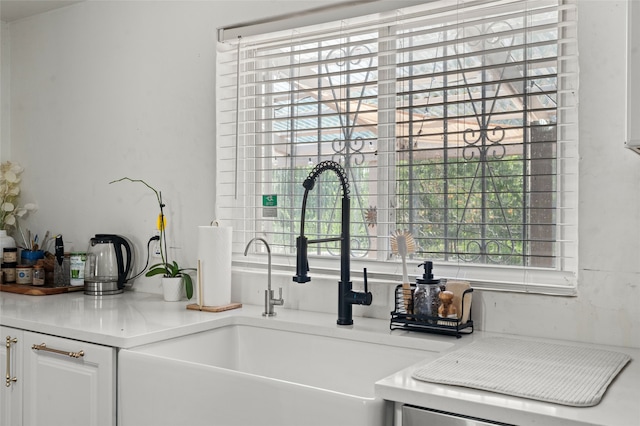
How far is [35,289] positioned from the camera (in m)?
2.71

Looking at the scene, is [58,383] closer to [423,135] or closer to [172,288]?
[172,288]

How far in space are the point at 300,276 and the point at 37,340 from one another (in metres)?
0.90

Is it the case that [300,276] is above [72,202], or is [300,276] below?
below

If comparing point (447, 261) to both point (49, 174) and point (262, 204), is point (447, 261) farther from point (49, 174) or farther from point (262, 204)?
point (49, 174)

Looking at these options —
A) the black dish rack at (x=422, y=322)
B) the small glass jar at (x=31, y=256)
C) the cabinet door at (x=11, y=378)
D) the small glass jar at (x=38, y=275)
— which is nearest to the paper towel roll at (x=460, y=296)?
the black dish rack at (x=422, y=322)

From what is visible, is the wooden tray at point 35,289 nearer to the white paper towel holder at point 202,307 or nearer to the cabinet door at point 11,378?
the cabinet door at point 11,378

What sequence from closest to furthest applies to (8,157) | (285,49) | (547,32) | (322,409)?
(322,409)
(547,32)
(285,49)
(8,157)

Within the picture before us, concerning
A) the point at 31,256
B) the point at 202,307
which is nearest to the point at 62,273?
the point at 31,256

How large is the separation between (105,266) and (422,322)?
1.49 metres

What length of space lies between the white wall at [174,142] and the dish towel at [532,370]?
182 millimetres

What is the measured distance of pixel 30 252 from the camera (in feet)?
9.82

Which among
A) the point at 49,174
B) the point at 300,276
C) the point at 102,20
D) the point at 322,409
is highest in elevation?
the point at 102,20

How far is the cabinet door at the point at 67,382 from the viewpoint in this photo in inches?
72.6

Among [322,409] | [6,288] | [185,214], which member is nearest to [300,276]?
[322,409]
